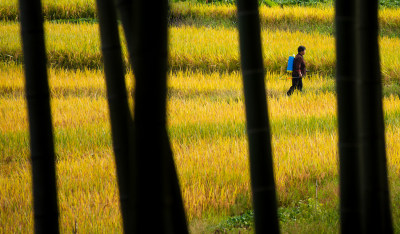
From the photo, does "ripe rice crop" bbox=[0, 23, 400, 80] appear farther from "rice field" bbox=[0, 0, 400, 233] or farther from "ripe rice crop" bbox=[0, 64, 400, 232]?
"ripe rice crop" bbox=[0, 64, 400, 232]

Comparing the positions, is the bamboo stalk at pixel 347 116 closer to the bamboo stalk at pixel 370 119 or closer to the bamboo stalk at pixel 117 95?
the bamboo stalk at pixel 370 119

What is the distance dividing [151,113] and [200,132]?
14.3 feet

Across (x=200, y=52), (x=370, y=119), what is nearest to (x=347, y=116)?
(x=370, y=119)

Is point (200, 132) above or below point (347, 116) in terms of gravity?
below

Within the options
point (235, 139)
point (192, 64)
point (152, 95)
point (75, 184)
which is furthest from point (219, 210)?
point (192, 64)

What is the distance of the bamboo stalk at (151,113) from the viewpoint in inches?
53.2

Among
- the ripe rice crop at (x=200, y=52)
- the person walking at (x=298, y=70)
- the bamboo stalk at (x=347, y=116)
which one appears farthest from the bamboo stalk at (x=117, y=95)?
the ripe rice crop at (x=200, y=52)

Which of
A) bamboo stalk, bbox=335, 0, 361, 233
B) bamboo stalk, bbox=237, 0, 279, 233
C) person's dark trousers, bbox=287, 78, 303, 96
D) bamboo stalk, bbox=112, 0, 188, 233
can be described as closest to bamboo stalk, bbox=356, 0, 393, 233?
bamboo stalk, bbox=335, 0, 361, 233

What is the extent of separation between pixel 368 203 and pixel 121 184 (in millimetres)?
736

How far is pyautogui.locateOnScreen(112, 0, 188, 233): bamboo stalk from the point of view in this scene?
4.44ft

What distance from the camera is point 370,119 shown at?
1672 millimetres

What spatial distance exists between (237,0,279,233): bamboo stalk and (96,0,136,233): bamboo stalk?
359mm

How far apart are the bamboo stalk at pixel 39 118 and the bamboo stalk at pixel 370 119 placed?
0.92 meters

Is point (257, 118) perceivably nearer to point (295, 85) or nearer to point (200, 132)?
point (200, 132)
